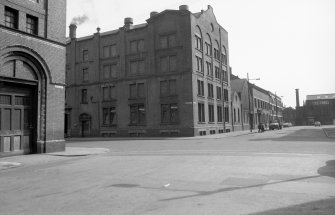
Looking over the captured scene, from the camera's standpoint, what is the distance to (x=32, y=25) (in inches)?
691

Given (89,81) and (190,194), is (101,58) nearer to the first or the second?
(89,81)

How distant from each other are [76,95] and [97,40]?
9159 millimetres

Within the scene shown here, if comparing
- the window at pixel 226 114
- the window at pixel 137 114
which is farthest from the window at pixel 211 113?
the window at pixel 137 114

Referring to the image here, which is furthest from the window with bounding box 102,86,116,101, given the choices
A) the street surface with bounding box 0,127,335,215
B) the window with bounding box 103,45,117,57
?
the street surface with bounding box 0,127,335,215

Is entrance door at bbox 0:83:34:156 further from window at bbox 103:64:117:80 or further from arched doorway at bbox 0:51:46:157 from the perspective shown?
window at bbox 103:64:117:80

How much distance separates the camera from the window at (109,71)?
42188 mm

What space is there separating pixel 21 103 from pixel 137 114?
2275 centimetres

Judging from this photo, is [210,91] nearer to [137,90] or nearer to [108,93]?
[137,90]

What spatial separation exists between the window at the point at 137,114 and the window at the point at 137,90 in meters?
1.43

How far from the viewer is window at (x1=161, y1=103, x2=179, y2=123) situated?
36.7 metres

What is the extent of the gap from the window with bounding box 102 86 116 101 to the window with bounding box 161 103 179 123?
8.27 meters

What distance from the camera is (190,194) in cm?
667

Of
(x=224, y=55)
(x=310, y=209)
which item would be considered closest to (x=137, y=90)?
(x=224, y=55)

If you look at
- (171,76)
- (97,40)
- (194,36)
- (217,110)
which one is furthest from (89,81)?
(217,110)
